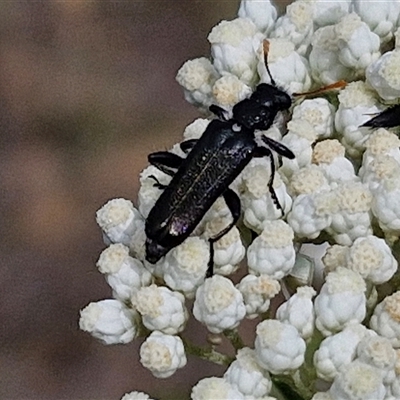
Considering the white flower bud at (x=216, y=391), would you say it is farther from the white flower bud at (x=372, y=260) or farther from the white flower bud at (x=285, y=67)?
the white flower bud at (x=285, y=67)

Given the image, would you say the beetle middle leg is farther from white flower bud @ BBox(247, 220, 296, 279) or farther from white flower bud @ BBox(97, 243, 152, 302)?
white flower bud @ BBox(97, 243, 152, 302)

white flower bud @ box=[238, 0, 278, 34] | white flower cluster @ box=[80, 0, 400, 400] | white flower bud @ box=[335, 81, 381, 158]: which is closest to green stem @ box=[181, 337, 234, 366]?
white flower cluster @ box=[80, 0, 400, 400]

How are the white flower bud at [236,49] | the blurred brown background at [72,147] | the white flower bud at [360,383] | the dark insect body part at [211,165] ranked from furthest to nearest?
the blurred brown background at [72,147] < the white flower bud at [236,49] < the dark insect body part at [211,165] < the white flower bud at [360,383]

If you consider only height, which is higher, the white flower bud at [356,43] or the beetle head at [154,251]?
the white flower bud at [356,43]

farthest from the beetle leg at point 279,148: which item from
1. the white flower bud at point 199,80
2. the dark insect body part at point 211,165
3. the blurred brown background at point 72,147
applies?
the blurred brown background at point 72,147

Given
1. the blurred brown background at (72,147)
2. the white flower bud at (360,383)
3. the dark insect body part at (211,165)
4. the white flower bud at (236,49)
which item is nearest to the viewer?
the white flower bud at (360,383)
